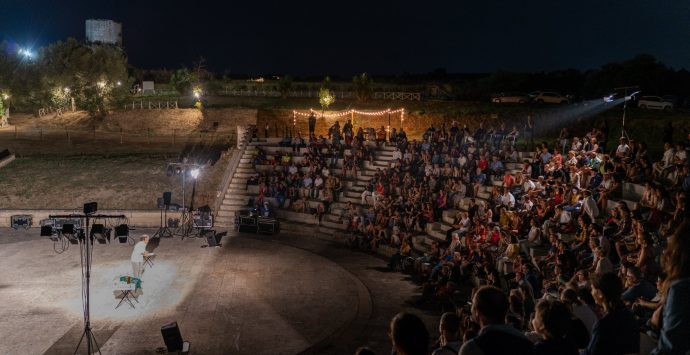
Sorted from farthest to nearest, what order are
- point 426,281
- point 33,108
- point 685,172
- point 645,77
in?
point 33,108 < point 645,77 < point 426,281 < point 685,172

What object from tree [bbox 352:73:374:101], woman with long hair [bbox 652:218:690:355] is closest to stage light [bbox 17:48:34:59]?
tree [bbox 352:73:374:101]

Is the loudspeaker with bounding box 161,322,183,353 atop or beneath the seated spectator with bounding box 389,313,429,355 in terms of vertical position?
beneath

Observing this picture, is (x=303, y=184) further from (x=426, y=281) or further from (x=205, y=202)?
(x=426, y=281)

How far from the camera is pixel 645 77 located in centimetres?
3988

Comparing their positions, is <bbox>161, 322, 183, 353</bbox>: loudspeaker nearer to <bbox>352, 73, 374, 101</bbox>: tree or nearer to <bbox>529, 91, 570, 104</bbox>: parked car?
<bbox>529, 91, 570, 104</bbox>: parked car

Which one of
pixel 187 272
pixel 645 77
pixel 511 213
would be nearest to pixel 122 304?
pixel 187 272

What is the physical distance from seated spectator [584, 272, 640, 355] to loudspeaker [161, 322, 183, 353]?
262 inches

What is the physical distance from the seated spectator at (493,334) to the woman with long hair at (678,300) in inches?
34.5

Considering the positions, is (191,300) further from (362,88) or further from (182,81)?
(182,81)

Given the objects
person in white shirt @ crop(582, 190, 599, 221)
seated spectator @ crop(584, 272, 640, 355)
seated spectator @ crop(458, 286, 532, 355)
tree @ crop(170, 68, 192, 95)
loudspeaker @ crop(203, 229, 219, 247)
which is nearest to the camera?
seated spectator @ crop(458, 286, 532, 355)

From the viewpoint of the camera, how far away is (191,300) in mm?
11578

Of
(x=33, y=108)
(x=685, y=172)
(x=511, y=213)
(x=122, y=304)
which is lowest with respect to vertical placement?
(x=122, y=304)

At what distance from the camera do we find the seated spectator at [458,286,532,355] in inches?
133

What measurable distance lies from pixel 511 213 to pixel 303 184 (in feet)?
29.8
